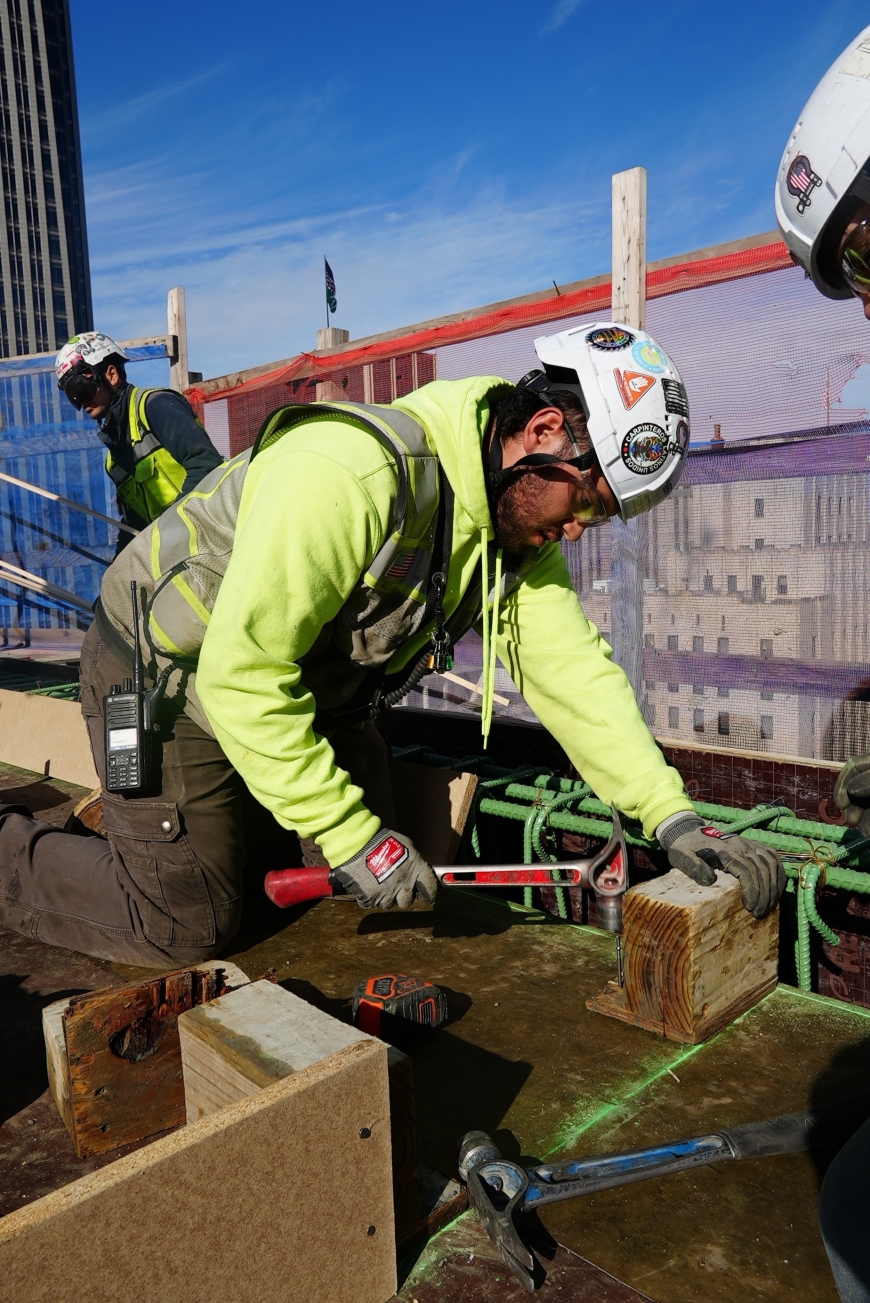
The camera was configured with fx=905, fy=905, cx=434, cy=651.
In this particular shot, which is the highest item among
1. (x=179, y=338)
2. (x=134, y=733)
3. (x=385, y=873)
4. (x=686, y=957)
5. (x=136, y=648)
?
(x=179, y=338)

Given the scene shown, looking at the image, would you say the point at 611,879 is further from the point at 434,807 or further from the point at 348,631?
the point at 434,807

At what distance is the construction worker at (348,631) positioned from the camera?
7.66 feet

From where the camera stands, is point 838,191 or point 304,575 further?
point 304,575

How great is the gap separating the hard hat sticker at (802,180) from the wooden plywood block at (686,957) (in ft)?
→ 5.63

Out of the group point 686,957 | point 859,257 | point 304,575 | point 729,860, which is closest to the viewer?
point 859,257

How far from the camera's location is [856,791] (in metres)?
1.85

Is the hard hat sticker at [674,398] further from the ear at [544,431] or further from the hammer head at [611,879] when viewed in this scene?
the hammer head at [611,879]

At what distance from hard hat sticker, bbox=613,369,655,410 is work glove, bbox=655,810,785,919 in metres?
1.27

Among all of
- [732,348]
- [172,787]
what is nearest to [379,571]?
[172,787]

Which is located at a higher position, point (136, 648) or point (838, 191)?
point (838, 191)

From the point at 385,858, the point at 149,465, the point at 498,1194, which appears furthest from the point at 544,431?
the point at 149,465

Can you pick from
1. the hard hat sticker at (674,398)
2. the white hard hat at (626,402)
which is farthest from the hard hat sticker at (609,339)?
the hard hat sticker at (674,398)

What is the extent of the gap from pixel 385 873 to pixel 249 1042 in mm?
727

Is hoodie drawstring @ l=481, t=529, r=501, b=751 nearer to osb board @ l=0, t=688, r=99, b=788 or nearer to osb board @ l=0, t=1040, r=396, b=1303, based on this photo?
osb board @ l=0, t=1040, r=396, b=1303
